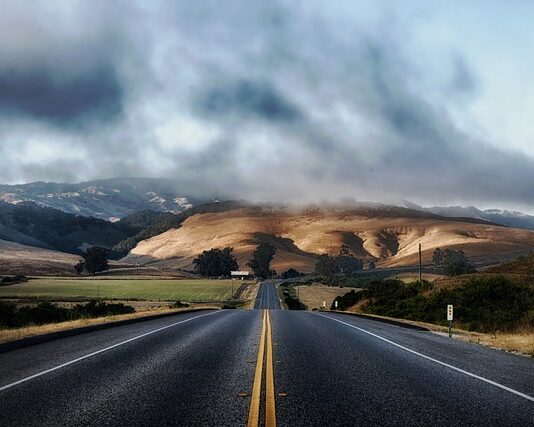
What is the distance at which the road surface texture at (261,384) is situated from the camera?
7492 mm

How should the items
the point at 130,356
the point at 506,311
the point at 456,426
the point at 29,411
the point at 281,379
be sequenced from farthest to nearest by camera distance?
1. the point at 506,311
2. the point at 130,356
3. the point at 281,379
4. the point at 29,411
5. the point at 456,426

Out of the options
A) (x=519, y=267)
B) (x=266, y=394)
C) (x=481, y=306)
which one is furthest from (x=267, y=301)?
(x=266, y=394)

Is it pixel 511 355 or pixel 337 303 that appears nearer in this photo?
pixel 511 355

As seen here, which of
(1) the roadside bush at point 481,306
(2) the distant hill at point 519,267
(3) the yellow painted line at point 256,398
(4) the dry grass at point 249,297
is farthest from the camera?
(4) the dry grass at point 249,297

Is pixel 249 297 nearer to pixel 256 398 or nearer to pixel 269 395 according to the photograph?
pixel 269 395

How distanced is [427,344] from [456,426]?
35.9 feet

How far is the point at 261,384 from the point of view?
9.73m

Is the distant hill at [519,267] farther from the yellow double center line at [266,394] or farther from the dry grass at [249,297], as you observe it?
the yellow double center line at [266,394]

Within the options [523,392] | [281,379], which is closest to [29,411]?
[281,379]

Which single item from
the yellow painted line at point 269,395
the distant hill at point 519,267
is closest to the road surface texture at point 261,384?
the yellow painted line at point 269,395

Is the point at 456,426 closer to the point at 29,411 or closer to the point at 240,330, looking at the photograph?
the point at 29,411

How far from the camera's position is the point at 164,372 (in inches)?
433

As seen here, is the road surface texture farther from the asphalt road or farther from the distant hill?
the asphalt road

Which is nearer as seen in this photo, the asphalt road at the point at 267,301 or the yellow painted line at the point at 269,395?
the yellow painted line at the point at 269,395
